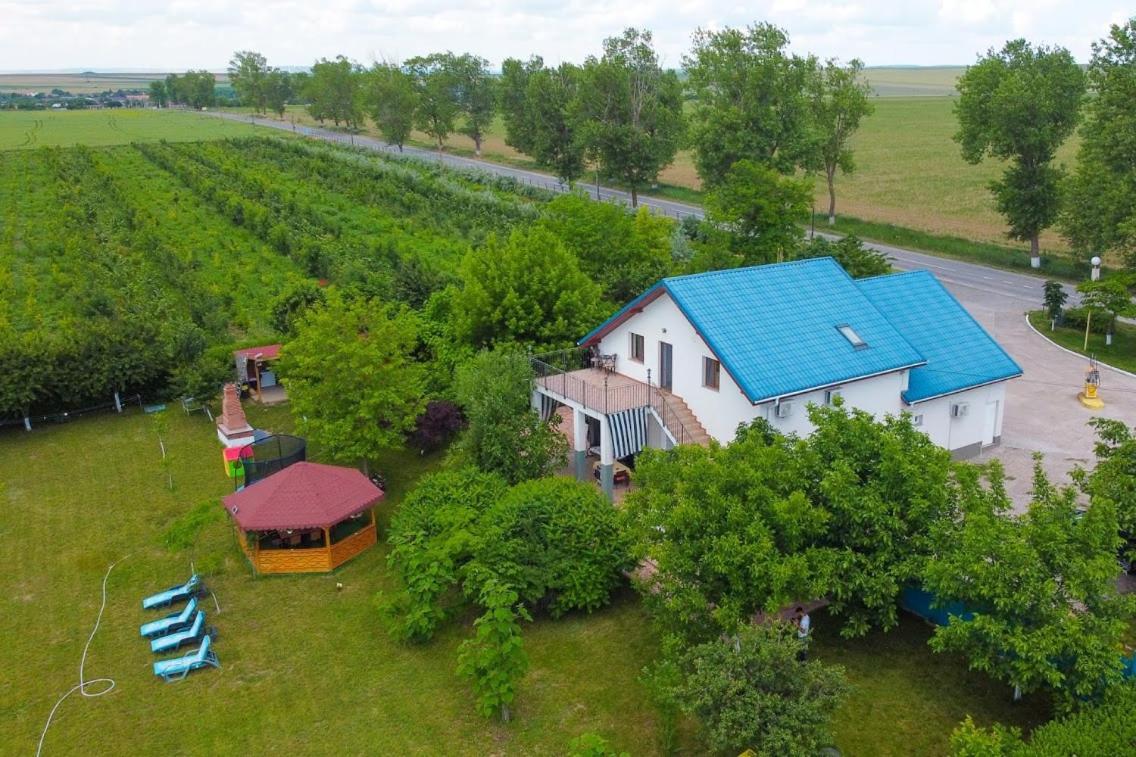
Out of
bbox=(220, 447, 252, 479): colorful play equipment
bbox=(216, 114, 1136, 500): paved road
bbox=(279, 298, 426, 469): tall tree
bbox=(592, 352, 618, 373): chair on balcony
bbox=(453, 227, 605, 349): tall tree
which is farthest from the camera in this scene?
bbox=(453, 227, 605, 349): tall tree

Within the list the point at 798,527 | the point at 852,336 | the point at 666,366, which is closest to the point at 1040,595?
the point at 798,527

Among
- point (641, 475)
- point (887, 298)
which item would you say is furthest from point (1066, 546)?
point (887, 298)

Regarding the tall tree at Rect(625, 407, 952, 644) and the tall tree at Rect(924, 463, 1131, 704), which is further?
the tall tree at Rect(625, 407, 952, 644)

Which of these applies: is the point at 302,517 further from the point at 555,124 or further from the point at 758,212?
the point at 555,124

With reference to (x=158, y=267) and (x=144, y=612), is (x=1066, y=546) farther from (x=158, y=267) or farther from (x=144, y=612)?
(x=158, y=267)

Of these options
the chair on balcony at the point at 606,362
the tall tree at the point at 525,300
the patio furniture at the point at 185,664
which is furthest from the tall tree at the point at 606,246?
the patio furniture at the point at 185,664

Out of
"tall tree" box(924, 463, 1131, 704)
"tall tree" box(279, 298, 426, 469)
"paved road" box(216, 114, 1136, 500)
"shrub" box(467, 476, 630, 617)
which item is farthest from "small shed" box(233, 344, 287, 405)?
"tall tree" box(924, 463, 1131, 704)

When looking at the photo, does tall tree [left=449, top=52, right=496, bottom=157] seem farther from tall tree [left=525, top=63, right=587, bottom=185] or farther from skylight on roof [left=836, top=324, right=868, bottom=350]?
skylight on roof [left=836, top=324, right=868, bottom=350]
